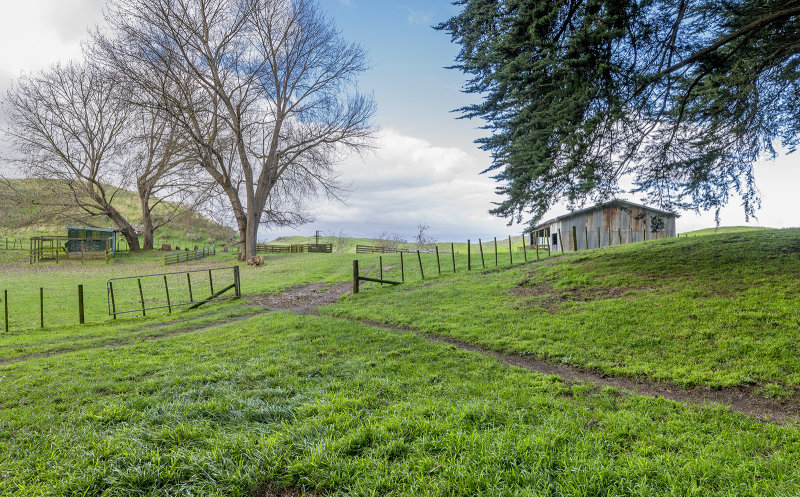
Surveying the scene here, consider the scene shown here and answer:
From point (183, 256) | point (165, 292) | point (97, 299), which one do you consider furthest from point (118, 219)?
point (97, 299)

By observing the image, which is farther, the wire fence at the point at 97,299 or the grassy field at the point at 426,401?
the wire fence at the point at 97,299

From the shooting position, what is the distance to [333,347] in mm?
7328

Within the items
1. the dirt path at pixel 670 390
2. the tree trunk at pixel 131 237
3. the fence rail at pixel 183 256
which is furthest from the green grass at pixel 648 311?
the tree trunk at pixel 131 237

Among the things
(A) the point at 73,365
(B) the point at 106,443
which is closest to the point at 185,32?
(A) the point at 73,365

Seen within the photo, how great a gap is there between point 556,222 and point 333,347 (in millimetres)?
30205

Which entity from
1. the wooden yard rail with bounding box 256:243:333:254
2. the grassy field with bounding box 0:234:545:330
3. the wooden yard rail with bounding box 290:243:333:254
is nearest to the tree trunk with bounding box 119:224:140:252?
the grassy field with bounding box 0:234:545:330

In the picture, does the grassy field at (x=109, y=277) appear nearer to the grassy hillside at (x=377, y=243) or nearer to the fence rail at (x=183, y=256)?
the fence rail at (x=183, y=256)

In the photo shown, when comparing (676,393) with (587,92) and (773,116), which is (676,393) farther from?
(773,116)

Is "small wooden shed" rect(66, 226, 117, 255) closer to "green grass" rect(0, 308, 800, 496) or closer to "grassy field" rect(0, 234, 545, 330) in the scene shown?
"grassy field" rect(0, 234, 545, 330)

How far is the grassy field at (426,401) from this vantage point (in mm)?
2980

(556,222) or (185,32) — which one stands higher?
(185,32)

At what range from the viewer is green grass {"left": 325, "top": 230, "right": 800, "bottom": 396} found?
610cm

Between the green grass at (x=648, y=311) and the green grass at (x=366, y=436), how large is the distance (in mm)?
1811

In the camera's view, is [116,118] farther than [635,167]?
Yes
